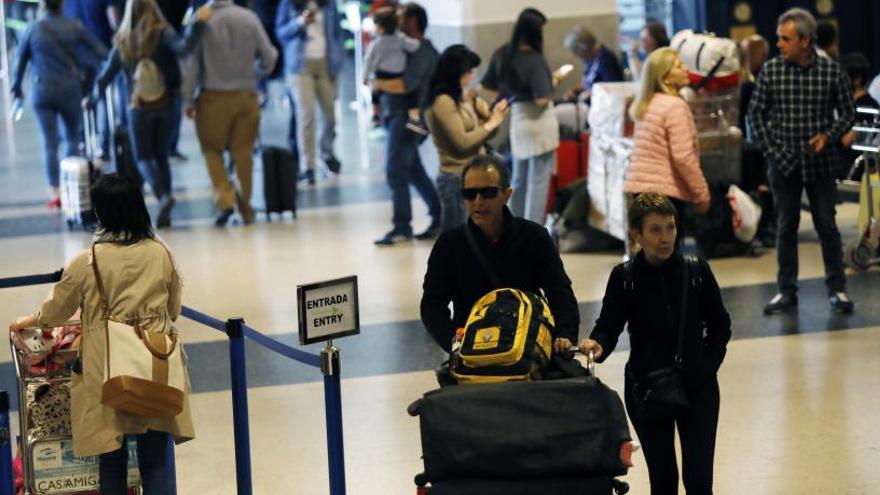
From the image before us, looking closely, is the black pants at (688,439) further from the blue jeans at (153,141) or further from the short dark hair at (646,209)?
the blue jeans at (153,141)

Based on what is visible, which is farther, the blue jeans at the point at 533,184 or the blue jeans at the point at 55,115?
the blue jeans at the point at 55,115

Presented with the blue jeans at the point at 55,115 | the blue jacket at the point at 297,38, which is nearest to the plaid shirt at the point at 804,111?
the blue jacket at the point at 297,38

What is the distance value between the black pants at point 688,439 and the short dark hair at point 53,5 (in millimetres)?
10550

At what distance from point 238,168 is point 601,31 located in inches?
131

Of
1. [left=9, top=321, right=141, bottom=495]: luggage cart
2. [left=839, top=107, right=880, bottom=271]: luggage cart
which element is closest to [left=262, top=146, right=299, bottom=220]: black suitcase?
[left=839, top=107, right=880, bottom=271]: luggage cart

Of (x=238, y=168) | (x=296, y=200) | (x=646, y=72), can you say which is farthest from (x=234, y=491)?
(x=296, y=200)

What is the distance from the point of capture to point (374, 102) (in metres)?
14.0

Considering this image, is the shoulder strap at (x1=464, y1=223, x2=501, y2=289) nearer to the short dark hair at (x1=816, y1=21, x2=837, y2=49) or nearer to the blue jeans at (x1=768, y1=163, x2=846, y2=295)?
the blue jeans at (x1=768, y1=163, x2=846, y2=295)

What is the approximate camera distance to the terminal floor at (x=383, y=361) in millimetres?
6961

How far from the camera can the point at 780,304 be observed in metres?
9.70

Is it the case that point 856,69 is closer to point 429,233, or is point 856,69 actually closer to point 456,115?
point 429,233

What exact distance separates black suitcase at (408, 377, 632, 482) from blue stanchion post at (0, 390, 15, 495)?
52.7 inches

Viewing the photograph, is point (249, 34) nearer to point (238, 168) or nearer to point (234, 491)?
point (238, 168)

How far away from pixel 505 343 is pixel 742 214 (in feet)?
21.7
